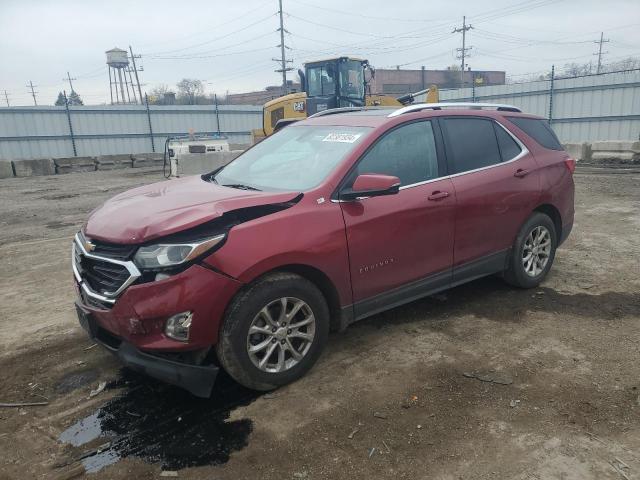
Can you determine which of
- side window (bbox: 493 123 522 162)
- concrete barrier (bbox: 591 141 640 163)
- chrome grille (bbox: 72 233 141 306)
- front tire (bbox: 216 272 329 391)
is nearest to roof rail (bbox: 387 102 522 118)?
side window (bbox: 493 123 522 162)

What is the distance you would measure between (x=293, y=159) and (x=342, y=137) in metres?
0.45

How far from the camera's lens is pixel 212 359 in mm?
3510

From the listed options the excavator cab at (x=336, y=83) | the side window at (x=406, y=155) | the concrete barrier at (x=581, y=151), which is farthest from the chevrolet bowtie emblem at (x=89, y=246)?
the concrete barrier at (x=581, y=151)

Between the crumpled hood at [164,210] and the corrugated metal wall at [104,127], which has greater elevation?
the corrugated metal wall at [104,127]

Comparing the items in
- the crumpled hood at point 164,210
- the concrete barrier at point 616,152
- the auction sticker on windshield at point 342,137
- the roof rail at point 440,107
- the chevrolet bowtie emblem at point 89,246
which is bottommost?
the concrete barrier at point 616,152

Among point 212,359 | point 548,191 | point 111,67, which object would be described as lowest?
point 212,359

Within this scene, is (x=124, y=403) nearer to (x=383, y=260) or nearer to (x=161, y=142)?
Answer: (x=383, y=260)

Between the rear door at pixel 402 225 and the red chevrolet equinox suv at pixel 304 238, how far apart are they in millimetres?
12

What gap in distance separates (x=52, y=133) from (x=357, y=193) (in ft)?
79.3

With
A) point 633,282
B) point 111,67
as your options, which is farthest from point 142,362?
point 111,67

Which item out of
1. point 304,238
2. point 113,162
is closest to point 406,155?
point 304,238

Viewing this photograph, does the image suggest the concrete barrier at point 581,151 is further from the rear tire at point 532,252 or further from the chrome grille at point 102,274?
the chrome grille at point 102,274

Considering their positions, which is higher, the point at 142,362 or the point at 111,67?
the point at 111,67

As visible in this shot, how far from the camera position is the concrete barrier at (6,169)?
62.7 ft
